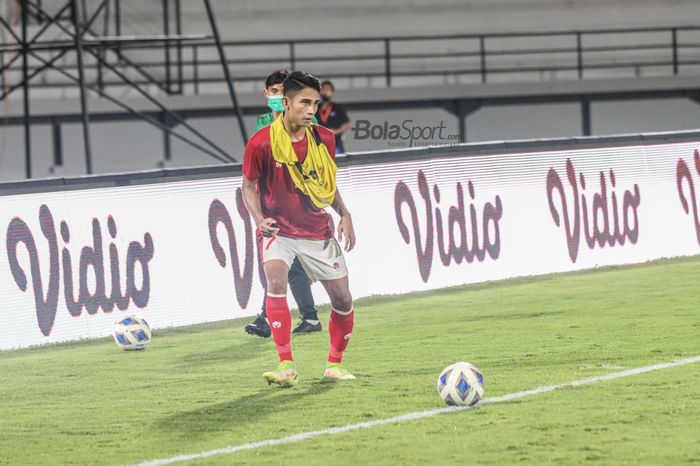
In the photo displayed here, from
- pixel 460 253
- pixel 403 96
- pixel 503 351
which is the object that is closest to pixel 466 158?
pixel 460 253

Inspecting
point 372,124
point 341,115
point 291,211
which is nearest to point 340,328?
point 291,211

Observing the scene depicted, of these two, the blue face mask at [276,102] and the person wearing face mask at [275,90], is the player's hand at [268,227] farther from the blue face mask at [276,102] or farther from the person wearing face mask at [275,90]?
the blue face mask at [276,102]

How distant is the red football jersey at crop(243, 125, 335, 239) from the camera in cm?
880

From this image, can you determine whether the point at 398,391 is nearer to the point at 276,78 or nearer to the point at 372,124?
the point at 276,78

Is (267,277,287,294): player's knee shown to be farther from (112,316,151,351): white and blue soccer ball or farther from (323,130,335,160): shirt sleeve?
(112,316,151,351): white and blue soccer ball

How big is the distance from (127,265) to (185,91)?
17.0 meters

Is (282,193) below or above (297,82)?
below

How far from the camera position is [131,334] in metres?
11.3

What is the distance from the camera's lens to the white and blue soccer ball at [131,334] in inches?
444

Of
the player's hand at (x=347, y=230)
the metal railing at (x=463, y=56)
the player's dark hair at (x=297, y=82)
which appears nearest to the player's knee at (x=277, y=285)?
the player's hand at (x=347, y=230)

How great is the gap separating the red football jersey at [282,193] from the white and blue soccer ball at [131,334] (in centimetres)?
271

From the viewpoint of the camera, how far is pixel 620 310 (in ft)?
40.0

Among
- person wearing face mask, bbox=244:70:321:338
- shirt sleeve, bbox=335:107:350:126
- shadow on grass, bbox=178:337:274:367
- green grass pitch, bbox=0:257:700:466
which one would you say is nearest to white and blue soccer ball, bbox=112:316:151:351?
green grass pitch, bbox=0:257:700:466

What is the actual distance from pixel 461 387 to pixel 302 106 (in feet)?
6.67
